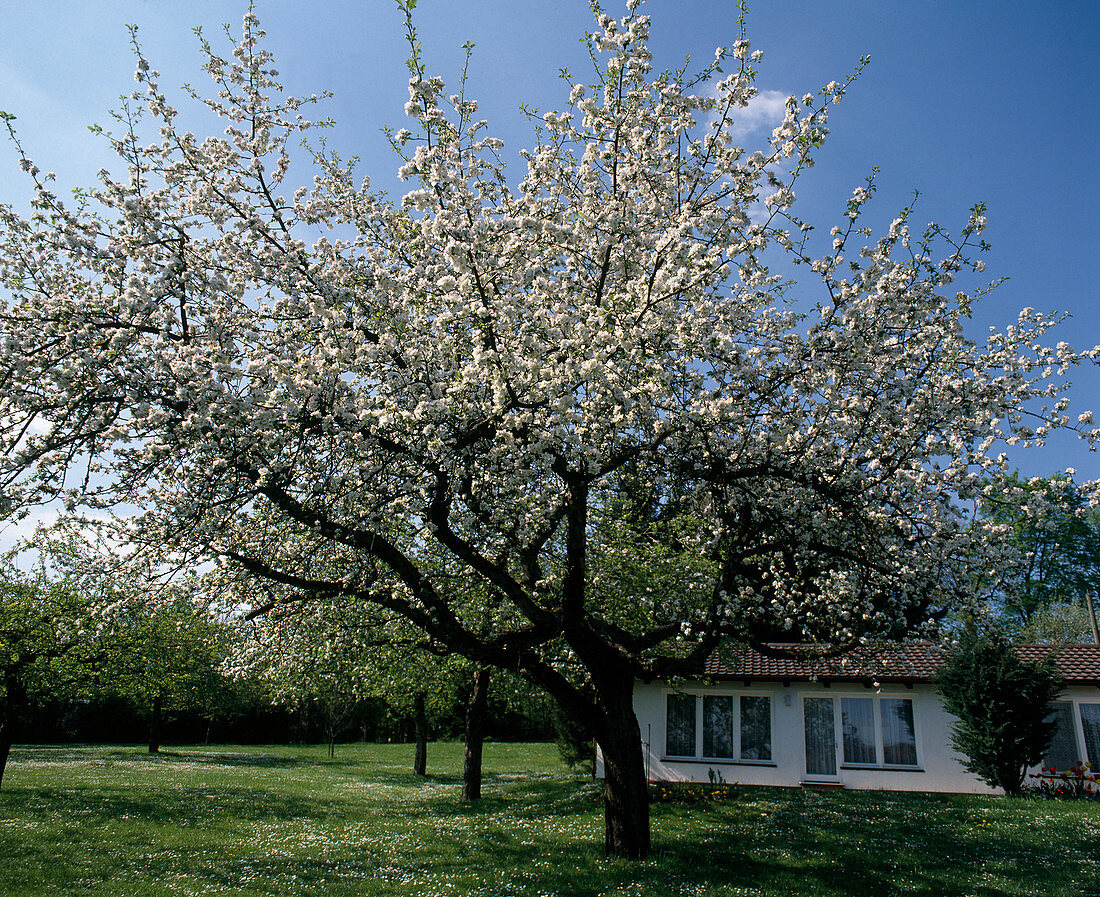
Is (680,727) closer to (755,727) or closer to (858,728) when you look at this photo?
(755,727)

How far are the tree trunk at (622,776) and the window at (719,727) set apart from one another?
11.7 metres

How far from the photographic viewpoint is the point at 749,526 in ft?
33.8

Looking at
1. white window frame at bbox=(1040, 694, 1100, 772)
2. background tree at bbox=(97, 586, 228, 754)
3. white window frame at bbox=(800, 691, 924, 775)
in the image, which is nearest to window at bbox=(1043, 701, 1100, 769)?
white window frame at bbox=(1040, 694, 1100, 772)

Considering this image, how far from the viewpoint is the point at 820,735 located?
70.4ft

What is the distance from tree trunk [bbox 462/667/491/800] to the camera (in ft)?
59.6

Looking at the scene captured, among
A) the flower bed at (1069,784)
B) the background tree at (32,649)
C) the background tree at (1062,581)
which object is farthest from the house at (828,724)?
the background tree at (32,649)

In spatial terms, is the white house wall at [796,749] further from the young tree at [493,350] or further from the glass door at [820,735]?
the young tree at [493,350]

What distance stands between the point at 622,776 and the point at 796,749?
1333 centimetres

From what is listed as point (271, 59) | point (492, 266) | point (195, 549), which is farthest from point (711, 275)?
point (195, 549)

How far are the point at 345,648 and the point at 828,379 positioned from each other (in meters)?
10.3

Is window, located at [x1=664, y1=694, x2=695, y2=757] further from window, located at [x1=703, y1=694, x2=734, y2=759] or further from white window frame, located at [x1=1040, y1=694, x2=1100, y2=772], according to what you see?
white window frame, located at [x1=1040, y1=694, x2=1100, y2=772]

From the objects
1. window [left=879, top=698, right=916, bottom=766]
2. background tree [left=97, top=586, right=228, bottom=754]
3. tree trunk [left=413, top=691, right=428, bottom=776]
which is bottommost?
tree trunk [left=413, top=691, right=428, bottom=776]

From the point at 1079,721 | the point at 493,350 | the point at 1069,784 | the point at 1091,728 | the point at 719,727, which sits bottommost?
the point at 1069,784

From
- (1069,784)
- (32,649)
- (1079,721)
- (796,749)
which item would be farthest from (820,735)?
(32,649)
